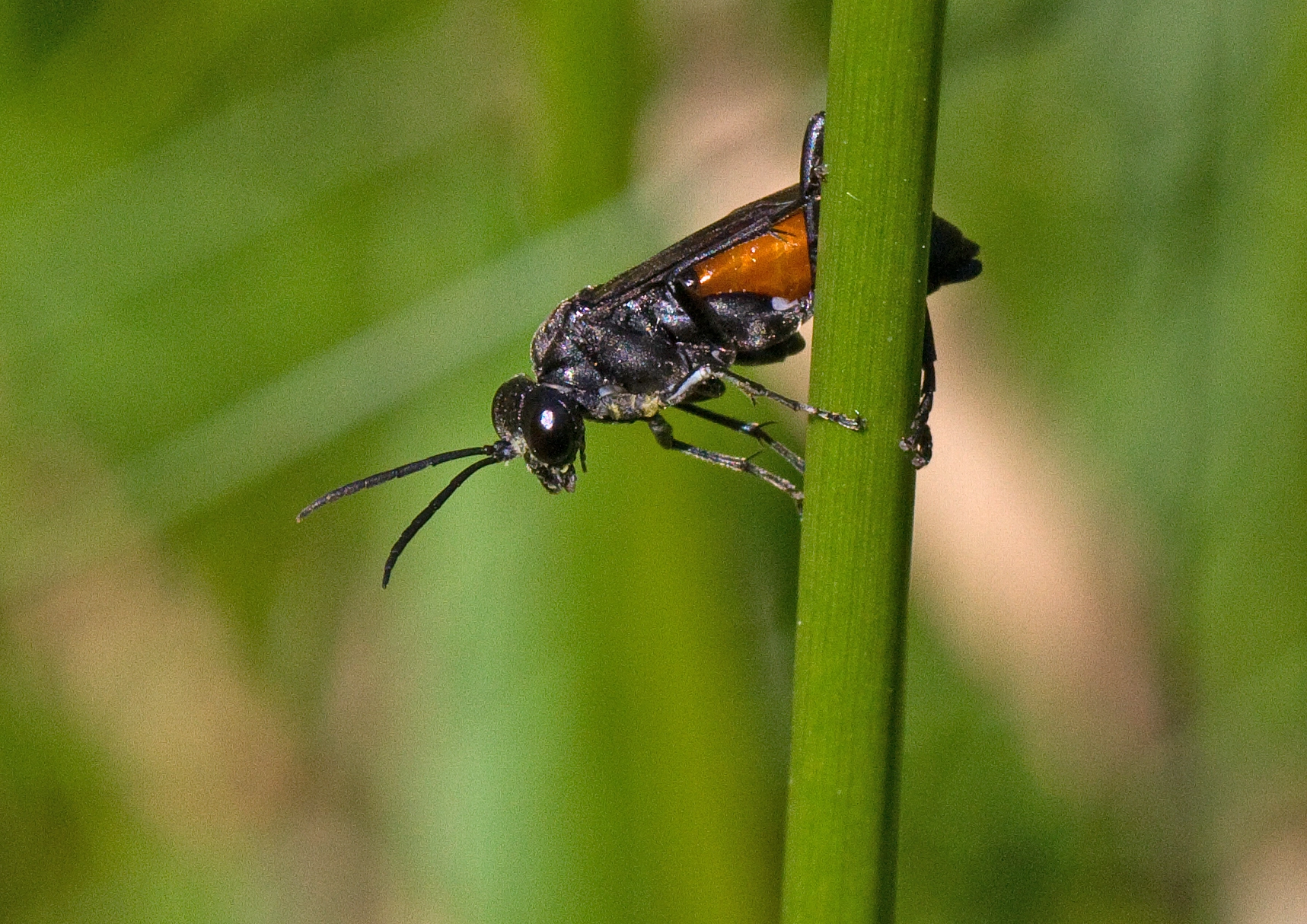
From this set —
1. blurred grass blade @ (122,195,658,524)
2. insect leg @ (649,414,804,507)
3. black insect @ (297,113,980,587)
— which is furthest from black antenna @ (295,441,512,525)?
blurred grass blade @ (122,195,658,524)

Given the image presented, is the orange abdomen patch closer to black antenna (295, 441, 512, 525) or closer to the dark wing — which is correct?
the dark wing

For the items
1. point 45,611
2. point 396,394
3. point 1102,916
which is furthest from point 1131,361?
point 45,611

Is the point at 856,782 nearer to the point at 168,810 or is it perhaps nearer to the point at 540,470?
the point at 540,470

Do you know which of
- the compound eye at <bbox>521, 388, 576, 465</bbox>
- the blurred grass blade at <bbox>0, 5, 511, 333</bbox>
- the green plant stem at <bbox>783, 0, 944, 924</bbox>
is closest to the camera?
the green plant stem at <bbox>783, 0, 944, 924</bbox>

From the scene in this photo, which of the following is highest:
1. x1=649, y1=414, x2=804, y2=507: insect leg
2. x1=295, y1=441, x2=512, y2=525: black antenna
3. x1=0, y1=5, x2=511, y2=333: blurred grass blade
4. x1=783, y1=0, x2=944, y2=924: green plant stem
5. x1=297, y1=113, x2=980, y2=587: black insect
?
x1=0, y1=5, x2=511, y2=333: blurred grass blade

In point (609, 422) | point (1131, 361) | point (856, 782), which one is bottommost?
point (856, 782)

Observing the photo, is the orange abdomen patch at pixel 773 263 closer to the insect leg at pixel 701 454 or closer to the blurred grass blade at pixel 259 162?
the insect leg at pixel 701 454

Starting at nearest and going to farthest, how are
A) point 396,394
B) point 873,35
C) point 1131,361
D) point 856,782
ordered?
point 873,35
point 856,782
point 396,394
point 1131,361
